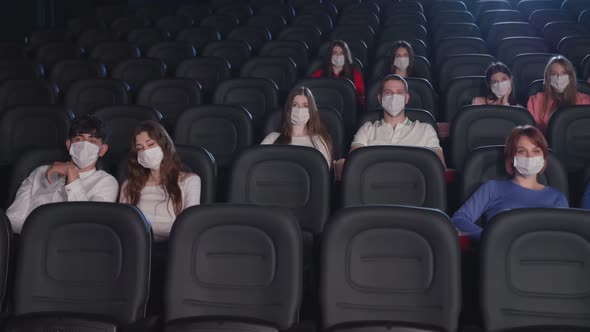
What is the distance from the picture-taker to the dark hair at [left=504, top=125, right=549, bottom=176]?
10.3ft

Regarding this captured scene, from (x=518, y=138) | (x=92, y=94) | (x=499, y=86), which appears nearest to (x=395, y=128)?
(x=499, y=86)

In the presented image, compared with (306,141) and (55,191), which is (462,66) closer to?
(306,141)

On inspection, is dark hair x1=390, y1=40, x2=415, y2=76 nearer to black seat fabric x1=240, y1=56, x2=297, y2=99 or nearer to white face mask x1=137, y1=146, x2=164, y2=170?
black seat fabric x1=240, y1=56, x2=297, y2=99

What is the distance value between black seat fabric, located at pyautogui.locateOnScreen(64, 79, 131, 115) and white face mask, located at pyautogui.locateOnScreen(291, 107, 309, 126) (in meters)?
1.43

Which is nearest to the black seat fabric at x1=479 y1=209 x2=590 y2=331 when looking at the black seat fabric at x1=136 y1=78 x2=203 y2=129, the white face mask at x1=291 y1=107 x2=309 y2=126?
the white face mask at x1=291 y1=107 x2=309 y2=126

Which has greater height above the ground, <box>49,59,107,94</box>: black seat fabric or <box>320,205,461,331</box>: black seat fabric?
<box>49,59,107,94</box>: black seat fabric

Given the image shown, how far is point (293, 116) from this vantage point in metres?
4.09

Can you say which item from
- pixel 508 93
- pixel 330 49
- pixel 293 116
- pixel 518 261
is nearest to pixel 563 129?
pixel 508 93

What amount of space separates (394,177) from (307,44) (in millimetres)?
3961

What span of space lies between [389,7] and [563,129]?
536 centimetres

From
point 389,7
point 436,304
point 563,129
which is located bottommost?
point 436,304

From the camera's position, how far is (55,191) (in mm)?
3463

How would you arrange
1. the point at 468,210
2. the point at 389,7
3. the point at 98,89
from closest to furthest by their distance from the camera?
the point at 468,210
the point at 98,89
the point at 389,7

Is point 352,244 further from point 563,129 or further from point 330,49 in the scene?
point 330,49
